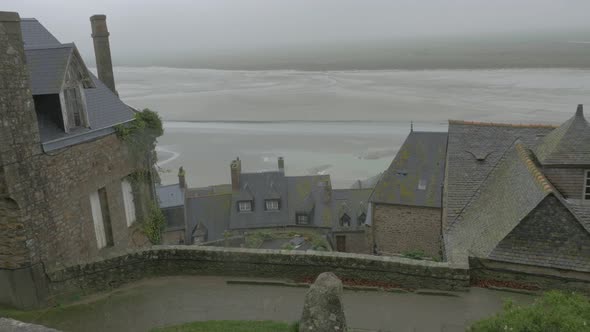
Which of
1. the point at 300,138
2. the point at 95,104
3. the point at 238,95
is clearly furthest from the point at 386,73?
the point at 95,104

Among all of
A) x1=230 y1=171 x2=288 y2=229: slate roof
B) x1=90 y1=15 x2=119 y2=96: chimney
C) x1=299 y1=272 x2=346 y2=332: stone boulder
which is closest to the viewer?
x1=299 y1=272 x2=346 y2=332: stone boulder

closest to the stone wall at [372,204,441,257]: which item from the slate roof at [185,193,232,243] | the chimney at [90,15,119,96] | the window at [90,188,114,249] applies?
the slate roof at [185,193,232,243]

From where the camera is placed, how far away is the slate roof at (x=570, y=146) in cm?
1181

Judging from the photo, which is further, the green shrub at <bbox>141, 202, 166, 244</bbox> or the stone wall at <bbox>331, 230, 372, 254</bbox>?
the stone wall at <bbox>331, 230, 372, 254</bbox>

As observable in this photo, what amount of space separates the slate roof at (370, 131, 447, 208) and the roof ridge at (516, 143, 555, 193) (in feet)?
19.4

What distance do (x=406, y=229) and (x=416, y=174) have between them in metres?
2.45

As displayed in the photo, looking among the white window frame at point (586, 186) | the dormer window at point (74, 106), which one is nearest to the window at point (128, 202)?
the dormer window at point (74, 106)

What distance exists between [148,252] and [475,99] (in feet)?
167

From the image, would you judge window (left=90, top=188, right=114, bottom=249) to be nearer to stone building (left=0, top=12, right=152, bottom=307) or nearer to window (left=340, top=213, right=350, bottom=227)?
stone building (left=0, top=12, right=152, bottom=307)

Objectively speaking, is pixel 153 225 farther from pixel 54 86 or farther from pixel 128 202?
pixel 54 86

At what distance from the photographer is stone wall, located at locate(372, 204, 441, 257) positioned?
20234 millimetres

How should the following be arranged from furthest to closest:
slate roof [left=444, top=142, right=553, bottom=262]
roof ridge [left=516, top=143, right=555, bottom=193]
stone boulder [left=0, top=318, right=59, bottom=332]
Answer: slate roof [left=444, top=142, right=553, bottom=262] < roof ridge [left=516, top=143, right=555, bottom=193] < stone boulder [left=0, top=318, right=59, bottom=332]

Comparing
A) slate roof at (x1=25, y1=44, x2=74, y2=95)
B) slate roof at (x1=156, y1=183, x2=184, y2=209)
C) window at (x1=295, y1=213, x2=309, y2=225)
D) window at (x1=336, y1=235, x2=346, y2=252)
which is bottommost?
window at (x1=336, y1=235, x2=346, y2=252)

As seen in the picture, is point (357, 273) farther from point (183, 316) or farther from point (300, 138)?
point (300, 138)
